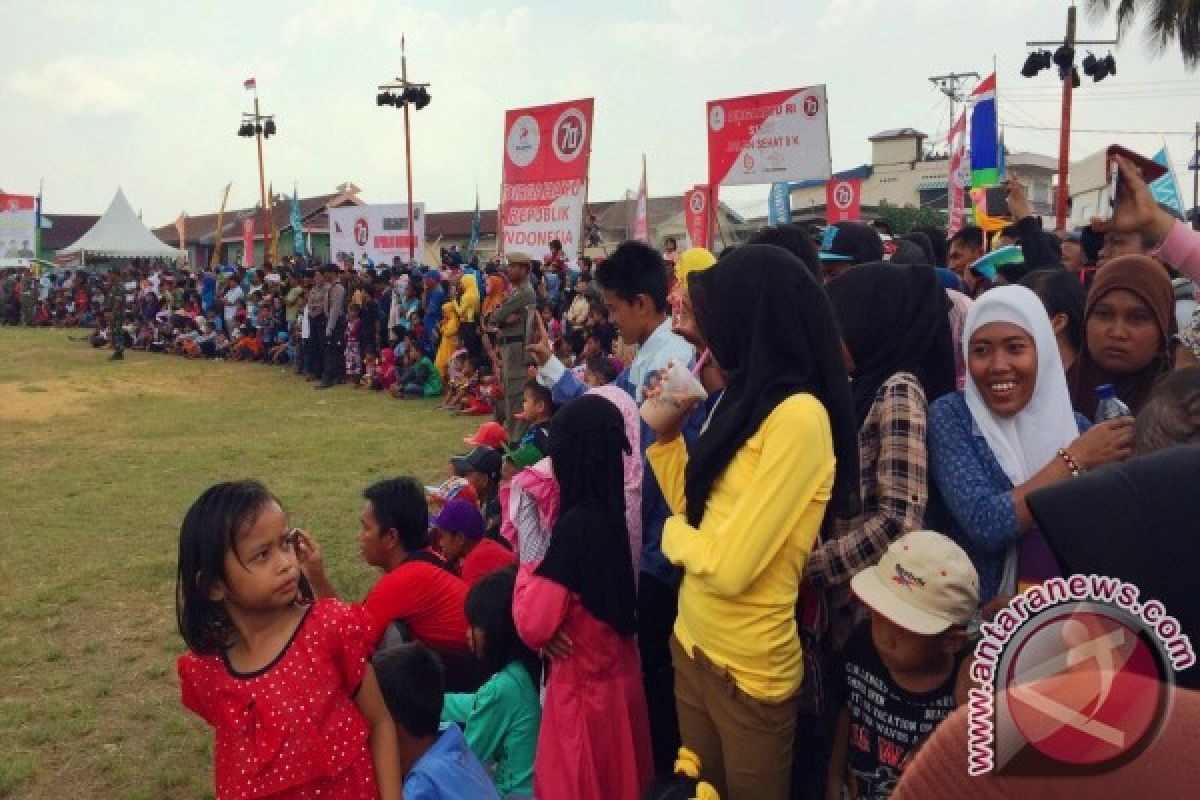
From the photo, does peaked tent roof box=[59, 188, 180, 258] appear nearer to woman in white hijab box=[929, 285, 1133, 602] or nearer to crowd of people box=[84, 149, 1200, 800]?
crowd of people box=[84, 149, 1200, 800]

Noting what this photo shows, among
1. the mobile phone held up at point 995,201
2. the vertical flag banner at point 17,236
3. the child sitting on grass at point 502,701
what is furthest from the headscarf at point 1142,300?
the vertical flag banner at point 17,236

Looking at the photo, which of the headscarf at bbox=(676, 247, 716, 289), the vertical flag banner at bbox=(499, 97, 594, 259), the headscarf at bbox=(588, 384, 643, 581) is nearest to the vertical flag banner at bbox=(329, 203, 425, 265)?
the vertical flag banner at bbox=(499, 97, 594, 259)

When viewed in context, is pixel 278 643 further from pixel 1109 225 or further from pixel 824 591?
pixel 1109 225

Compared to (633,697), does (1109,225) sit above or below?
above

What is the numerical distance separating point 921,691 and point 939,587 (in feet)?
0.94

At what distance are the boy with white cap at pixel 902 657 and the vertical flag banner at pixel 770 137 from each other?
8.51m

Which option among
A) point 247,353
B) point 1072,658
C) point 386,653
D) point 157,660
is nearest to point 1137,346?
point 1072,658

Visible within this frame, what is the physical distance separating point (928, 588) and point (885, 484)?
1.08 feet

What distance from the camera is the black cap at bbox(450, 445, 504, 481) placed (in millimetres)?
4875

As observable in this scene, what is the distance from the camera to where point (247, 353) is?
18281mm

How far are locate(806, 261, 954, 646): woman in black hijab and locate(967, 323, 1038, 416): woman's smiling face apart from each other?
0.15 metres

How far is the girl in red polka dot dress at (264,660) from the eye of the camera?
199 centimetres

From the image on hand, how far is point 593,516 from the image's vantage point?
259 cm

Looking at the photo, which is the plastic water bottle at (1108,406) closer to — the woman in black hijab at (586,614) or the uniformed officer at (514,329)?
the woman in black hijab at (586,614)
